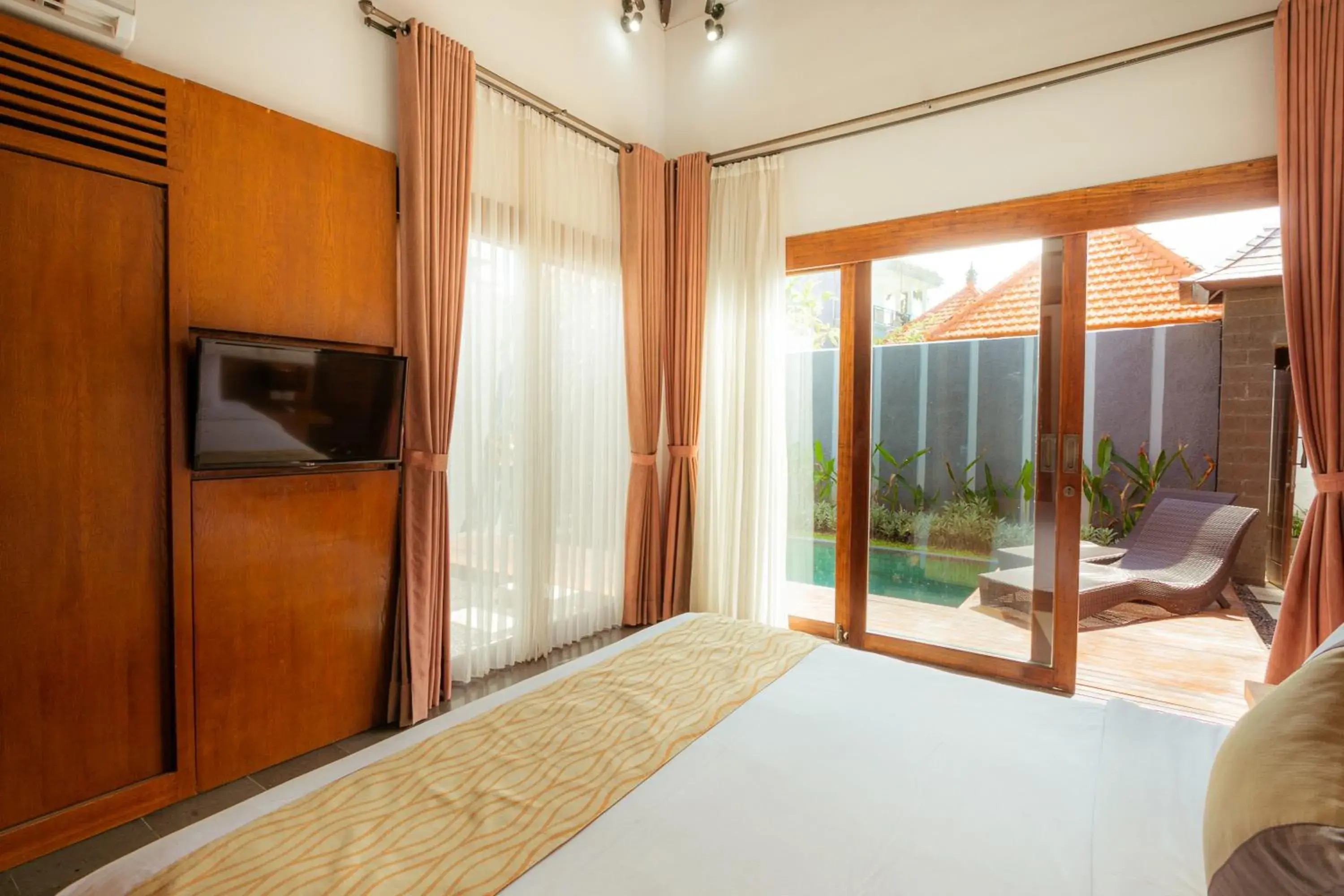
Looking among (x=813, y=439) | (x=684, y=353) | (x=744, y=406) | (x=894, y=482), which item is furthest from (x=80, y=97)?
(x=894, y=482)

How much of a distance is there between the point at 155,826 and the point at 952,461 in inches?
138

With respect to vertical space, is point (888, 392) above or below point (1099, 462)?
above

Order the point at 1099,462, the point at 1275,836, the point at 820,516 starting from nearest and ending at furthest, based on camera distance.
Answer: the point at 1275,836 < the point at 1099,462 < the point at 820,516

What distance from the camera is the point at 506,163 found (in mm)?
3070

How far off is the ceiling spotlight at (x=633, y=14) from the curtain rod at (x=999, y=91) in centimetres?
83

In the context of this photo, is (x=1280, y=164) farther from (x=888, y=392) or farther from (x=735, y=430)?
(x=735, y=430)

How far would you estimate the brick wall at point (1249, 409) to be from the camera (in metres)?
3.14

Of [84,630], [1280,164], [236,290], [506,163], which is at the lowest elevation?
[84,630]

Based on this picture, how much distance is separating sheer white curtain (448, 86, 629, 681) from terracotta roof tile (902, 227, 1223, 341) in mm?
1840

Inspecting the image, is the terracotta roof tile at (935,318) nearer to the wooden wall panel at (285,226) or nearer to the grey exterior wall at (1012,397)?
the grey exterior wall at (1012,397)

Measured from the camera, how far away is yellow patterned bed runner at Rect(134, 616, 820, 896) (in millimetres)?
913

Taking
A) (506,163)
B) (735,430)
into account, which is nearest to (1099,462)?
(735,430)

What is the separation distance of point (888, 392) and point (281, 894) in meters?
3.23

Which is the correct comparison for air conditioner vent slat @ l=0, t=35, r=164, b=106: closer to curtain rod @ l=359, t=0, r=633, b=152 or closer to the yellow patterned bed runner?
curtain rod @ l=359, t=0, r=633, b=152
